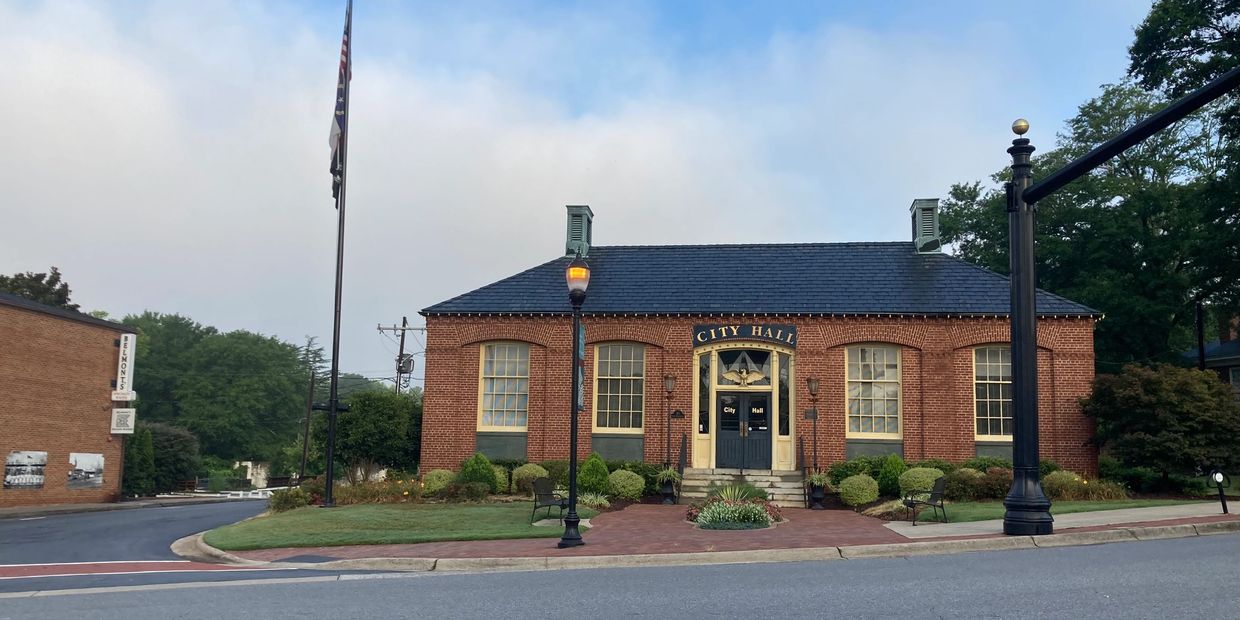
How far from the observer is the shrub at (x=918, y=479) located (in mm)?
20891

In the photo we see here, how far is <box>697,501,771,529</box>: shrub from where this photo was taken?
16344 mm

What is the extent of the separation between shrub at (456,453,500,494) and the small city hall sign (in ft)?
21.5

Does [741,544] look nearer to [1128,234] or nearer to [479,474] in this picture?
[479,474]

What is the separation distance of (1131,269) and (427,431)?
1052 inches

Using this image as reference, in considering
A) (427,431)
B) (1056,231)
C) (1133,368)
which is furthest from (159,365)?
(1133,368)

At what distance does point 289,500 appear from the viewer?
21859mm

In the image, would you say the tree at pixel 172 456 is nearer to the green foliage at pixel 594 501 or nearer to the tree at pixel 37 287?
the tree at pixel 37 287

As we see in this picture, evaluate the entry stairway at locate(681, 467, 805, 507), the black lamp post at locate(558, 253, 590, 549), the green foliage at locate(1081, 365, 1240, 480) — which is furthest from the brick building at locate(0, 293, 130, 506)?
the green foliage at locate(1081, 365, 1240, 480)

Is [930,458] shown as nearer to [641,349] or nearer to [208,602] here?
[641,349]

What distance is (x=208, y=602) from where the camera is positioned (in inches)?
365

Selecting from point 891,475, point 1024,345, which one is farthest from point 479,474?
point 1024,345

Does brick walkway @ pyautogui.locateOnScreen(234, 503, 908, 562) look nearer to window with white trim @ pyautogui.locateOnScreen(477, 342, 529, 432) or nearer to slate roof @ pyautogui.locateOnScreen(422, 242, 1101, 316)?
window with white trim @ pyautogui.locateOnScreen(477, 342, 529, 432)

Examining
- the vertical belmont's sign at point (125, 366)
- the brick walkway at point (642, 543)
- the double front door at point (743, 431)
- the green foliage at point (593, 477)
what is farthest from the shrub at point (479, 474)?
the vertical belmont's sign at point (125, 366)

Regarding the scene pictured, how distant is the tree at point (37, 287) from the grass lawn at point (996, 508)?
171 ft
